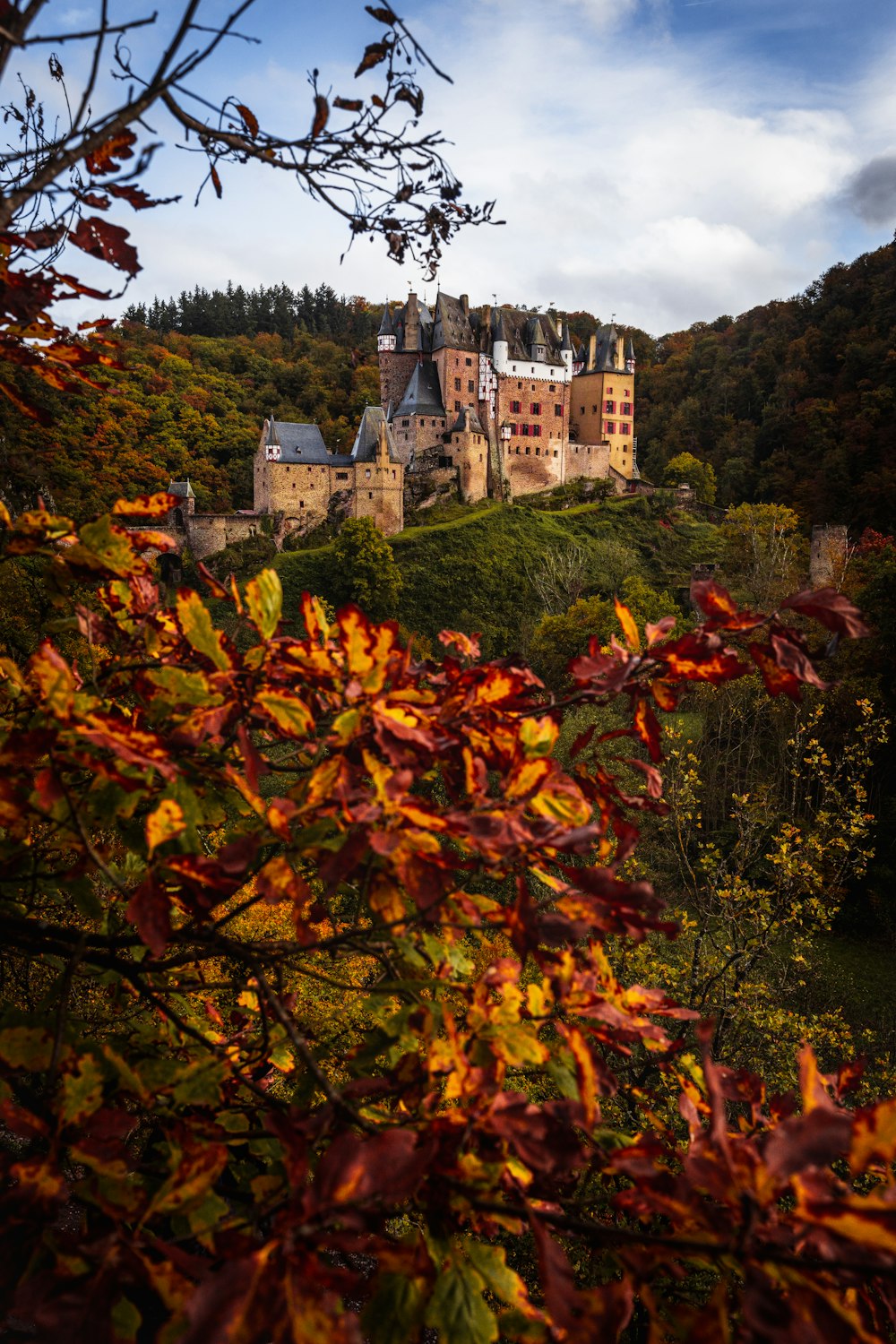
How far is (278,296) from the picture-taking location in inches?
2869

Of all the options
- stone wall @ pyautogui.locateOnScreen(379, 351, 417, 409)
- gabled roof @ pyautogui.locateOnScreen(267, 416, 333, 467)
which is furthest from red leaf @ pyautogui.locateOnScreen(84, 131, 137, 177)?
stone wall @ pyautogui.locateOnScreen(379, 351, 417, 409)

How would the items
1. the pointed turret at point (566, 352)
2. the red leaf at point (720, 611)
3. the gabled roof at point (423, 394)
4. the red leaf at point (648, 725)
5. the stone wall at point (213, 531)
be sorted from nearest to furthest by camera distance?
the red leaf at point (720, 611) < the red leaf at point (648, 725) < the stone wall at point (213, 531) < the gabled roof at point (423, 394) < the pointed turret at point (566, 352)

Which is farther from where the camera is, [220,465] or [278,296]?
[278,296]

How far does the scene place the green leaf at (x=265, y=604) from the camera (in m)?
1.55

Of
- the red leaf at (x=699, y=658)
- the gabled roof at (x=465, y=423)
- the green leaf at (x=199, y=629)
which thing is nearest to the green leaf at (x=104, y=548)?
the green leaf at (x=199, y=629)

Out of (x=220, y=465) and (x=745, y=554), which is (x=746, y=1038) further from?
(x=220, y=465)

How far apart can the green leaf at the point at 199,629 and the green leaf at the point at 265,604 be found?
0.08 metres

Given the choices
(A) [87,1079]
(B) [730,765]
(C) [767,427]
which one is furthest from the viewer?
(C) [767,427]

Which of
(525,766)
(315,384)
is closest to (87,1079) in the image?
(525,766)

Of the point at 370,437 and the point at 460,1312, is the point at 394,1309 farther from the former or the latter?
the point at 370,437

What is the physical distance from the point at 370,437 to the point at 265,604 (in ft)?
131

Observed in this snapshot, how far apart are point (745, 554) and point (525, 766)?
116ft

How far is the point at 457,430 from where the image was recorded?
43.2 metres

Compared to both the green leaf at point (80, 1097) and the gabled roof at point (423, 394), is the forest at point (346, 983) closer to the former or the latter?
the green leaf at point (80, 1097)
